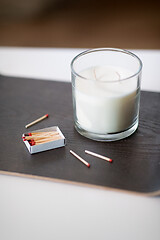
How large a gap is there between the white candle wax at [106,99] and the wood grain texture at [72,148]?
0.05 metres

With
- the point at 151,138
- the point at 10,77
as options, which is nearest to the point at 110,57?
the point at 151,138

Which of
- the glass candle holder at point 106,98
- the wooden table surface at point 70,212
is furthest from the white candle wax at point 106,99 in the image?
the wooden table surface at point 70,212

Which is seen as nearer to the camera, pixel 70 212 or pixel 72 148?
pixel 70 212

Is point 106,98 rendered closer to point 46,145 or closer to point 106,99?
point 106,99

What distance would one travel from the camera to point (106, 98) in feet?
2.72

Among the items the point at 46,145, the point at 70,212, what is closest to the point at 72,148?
the point at 46,145

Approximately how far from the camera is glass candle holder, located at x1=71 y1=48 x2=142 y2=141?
2.74 ft

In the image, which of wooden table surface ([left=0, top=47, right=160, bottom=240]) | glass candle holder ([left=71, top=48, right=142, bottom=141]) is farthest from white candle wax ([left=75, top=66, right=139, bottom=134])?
wooden table surface ([left=0, top=47, right=160, bottom=240])

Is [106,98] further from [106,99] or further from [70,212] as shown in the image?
[70,212]

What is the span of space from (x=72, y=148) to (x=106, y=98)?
0.50 ft

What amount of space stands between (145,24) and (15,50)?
1592 millimetres

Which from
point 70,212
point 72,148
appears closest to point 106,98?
point 72,148

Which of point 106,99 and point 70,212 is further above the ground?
point 106,99

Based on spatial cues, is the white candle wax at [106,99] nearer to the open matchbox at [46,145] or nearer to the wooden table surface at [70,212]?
the open matchbox at [46,145]
